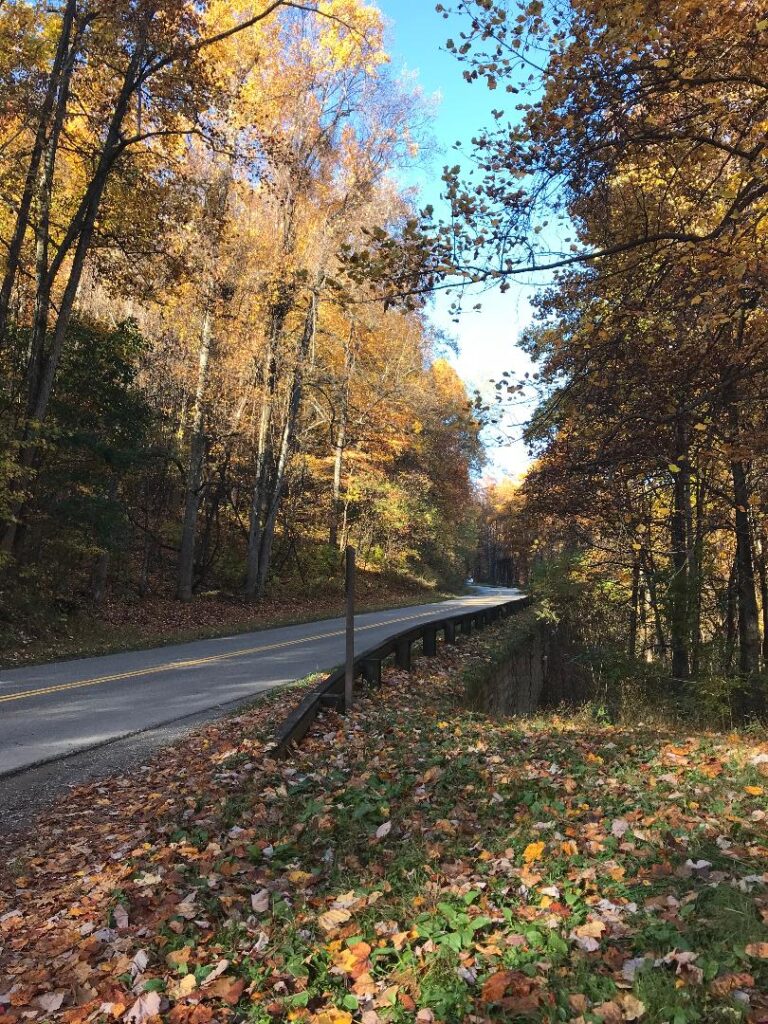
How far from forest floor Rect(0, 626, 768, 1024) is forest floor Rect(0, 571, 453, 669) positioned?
8019 mm

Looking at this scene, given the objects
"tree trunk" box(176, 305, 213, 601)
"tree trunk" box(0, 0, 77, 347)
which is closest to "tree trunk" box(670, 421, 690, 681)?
"tree trunk" box(0, 0, 77, 347)

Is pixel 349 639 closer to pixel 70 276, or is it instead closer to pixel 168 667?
pixel 168 667

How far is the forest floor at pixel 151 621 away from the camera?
42.7ft

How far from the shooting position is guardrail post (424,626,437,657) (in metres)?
12.8

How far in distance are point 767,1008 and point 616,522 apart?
11.8 meters

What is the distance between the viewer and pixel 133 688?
965cm

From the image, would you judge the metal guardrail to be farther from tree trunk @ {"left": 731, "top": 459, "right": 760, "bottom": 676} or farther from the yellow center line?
tree trunk @ {"left": 731, "top": 459, "right": 760, "bottom": 676}

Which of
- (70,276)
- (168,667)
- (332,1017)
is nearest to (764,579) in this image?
(168,667)

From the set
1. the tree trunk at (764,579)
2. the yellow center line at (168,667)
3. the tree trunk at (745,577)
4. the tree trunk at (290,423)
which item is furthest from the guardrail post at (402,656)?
the tree trunk at (290,423)

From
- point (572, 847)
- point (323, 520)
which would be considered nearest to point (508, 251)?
point (572, 847)

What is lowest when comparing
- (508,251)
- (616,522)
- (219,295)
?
(616,522)

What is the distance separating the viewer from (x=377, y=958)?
3154 millimetres

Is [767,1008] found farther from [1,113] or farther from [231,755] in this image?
[1,113]

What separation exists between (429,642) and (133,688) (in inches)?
224
